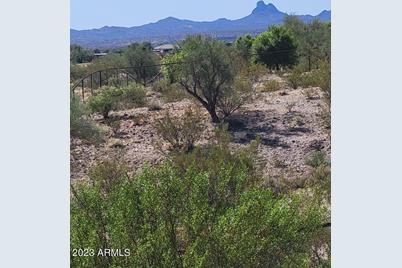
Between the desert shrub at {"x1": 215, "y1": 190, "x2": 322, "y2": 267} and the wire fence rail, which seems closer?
Result: the desert shrub at {"x1": 215, "y1": 190, "x2": 322, "y2": 267}

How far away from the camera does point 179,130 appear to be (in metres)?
14.3

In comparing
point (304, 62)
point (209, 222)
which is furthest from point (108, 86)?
point (209, 222)

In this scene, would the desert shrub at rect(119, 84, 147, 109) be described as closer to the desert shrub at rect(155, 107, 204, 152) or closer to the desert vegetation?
the desert vegetation

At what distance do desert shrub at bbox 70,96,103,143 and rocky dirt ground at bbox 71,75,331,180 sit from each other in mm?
218

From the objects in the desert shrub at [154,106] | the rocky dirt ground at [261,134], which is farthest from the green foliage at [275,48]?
the desert shrub at [154,106]

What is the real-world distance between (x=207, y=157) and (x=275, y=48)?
16524 millimetres

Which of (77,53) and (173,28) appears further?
(77,53)

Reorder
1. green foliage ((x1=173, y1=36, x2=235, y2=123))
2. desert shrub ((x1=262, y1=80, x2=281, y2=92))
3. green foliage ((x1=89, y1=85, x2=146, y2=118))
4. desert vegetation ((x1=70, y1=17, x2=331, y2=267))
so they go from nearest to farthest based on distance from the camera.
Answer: desert vegetation ((x1=70, y1=17, x2=331, y2=267))
green foliage ((x1=89, y1=85, x2=146, y2=118))
green foliage ((x1=173, y1=36, x2=235, y2=123))
desert shrub ((x1=262, y1=80, x2=281, y2=92))

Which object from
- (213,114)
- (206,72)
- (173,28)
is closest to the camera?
(173,28)

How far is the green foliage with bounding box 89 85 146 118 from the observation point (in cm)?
1653

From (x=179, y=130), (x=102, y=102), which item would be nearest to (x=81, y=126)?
(x=179, y=130)

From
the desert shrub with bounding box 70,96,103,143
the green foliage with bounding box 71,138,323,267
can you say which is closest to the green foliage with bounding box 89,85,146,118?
the desert shrub with bounding box 70,96,103,143

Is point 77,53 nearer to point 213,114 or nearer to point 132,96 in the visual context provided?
point 213,114

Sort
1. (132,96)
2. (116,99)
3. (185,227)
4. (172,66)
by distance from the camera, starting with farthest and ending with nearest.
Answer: (132,96), (172,66), (116,99), (185,227)
